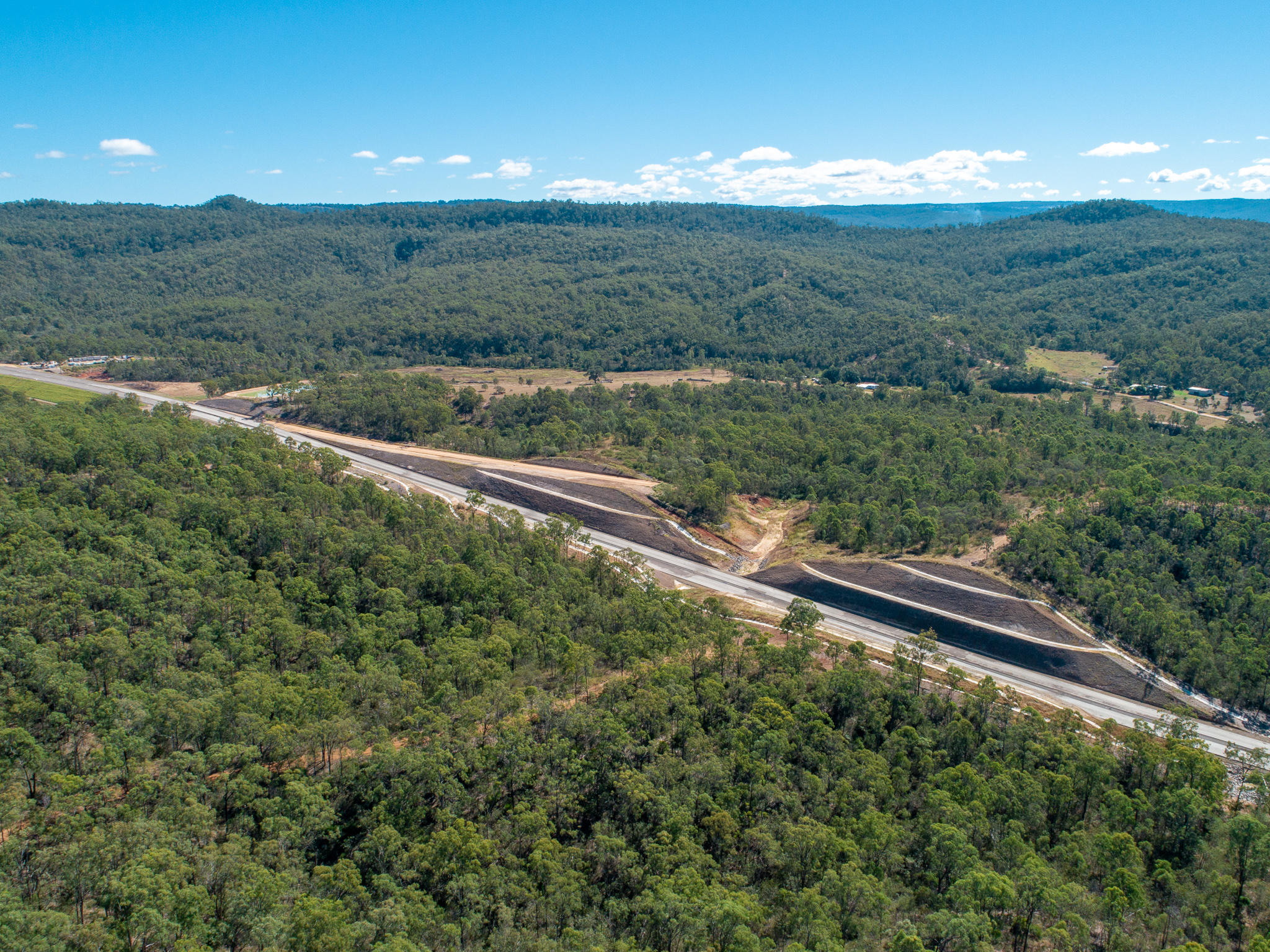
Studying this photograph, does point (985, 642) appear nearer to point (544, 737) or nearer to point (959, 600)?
point (959, 600)

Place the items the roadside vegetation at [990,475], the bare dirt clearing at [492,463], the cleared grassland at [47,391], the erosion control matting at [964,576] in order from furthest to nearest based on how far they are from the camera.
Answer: the cleared grassland at [47,391] → the bare dirt clearing at [492,463] → the erosion control matting at [964,576] → the roadside vegetation at [990,475]

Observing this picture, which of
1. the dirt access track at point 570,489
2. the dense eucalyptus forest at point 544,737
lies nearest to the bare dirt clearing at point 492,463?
the dirt access track at point 570,489

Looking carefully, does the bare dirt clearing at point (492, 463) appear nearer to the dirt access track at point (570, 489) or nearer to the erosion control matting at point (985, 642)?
the dirt access track at point (570, 489)

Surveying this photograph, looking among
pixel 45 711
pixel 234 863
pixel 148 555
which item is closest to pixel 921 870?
pixel 234 863

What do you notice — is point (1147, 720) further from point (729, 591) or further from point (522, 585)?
point (522, 585)

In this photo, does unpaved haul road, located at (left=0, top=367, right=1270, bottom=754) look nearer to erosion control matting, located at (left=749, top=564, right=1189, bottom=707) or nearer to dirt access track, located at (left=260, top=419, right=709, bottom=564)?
erosion control matting, located at (left=749, top=564, right=1189, bottom=707)

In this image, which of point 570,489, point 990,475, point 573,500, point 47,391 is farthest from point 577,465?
point 47,391
